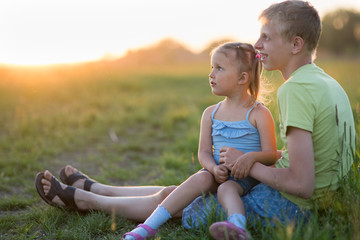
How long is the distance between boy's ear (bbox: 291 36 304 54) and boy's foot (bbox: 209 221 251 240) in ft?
3.69

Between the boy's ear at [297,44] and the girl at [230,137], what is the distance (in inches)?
13.3

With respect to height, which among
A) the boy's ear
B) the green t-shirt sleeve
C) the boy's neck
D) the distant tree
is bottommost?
the distant tree

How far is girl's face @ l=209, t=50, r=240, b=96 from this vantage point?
101 inches

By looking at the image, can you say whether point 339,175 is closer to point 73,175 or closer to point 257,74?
point 257,74

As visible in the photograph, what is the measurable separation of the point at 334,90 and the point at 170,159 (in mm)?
2586

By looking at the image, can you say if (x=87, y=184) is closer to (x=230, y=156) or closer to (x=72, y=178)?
(x=72, y=178)

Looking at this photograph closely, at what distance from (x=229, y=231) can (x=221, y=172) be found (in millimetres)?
461

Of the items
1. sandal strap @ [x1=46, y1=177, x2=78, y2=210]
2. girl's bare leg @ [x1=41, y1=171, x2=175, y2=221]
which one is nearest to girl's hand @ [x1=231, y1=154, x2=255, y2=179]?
girl's bare leg @ [x1=41, y1=171, x2=175, y2=221]

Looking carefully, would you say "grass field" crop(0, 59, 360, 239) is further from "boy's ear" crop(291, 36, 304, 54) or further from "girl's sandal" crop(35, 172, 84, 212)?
"boy's ear" crop(291, 36, 304, 54)

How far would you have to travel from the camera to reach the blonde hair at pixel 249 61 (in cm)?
257

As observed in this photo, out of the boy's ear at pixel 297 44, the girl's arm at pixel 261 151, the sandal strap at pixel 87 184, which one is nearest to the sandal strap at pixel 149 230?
the girl's arm at pixel 261 151

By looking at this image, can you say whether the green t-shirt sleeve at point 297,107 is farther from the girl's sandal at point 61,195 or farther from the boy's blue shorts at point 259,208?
the girl's sandal at point 61,195

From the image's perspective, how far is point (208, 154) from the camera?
8.52ft

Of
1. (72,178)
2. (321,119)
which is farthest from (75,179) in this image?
(321,119)
